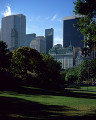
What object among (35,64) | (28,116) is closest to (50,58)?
(35,64)

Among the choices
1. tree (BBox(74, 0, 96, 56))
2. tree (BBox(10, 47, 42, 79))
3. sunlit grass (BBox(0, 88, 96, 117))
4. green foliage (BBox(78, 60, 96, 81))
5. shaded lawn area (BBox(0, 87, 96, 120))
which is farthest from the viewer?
green foliage (BBox(78, 60, 96, 81))

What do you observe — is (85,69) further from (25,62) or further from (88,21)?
(88,21)

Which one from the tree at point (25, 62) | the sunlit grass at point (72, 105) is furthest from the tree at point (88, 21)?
the tree at point (25, 62)

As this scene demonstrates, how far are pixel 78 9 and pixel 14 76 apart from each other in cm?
3434

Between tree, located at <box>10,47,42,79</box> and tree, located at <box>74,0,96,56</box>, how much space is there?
3241cm

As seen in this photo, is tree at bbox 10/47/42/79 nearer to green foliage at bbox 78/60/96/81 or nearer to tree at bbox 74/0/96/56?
tree at bbox 74/0/96/56

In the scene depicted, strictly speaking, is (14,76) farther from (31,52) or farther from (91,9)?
(91,9)

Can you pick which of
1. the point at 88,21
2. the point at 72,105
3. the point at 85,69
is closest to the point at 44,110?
the point at 72,105

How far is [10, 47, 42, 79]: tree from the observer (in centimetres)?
4753

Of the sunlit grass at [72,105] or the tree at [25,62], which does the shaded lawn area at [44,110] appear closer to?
the sunlit grass at [72,105]

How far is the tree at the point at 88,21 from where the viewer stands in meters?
15.5

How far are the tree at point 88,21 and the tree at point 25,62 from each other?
106 ft

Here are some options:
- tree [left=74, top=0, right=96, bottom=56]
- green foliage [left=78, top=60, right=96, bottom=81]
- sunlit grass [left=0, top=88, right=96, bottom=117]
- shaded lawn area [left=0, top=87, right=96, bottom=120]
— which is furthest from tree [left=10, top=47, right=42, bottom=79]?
green foliage [left=78, top=60, right=96, bottom=81]

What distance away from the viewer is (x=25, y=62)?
47.5 meters
